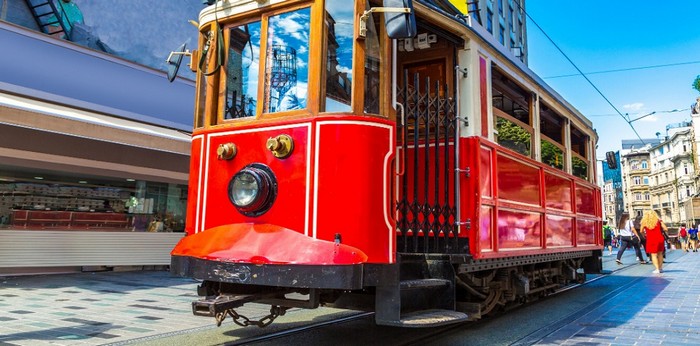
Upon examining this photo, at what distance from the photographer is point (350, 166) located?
3.71 meters

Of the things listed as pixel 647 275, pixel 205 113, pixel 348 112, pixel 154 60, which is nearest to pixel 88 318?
pixel 205 113

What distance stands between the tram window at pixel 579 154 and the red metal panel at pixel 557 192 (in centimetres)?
50

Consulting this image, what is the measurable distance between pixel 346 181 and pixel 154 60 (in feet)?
30.8

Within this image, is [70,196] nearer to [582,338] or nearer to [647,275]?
[582,338]

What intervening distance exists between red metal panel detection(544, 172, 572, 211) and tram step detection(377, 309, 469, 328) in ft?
9.61

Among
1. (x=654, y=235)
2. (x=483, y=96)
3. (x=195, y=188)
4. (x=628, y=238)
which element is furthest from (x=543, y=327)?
(x=628, y=238)

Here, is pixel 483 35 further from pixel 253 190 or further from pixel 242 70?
pixel 253 190

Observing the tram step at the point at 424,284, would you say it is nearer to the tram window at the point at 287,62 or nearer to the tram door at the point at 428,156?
the tram door at the point at 428,156

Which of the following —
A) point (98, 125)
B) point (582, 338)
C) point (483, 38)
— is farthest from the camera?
point (98, 125)

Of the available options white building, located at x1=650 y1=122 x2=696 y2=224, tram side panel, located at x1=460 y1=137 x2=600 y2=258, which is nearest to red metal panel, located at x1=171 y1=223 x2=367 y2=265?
tram side panel, located at x1=460 y1=137 x2=600 y2=258

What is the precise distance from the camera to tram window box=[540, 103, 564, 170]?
6.78 meters

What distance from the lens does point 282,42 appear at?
414 centimetres

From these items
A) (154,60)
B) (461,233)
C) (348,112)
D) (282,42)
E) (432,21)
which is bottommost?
(461,233)

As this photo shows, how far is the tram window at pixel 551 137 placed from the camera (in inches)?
267
